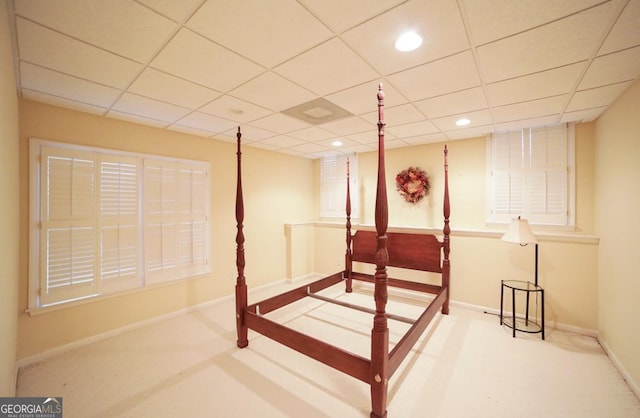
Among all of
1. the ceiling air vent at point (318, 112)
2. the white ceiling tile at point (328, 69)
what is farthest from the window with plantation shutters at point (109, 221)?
the white ceiling tile at point (328, 69)

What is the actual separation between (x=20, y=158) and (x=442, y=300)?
4706mm

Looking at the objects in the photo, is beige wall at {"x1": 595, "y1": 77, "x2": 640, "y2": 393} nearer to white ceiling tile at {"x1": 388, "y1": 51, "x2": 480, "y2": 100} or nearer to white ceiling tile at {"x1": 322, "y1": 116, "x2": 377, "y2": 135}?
white ceiling tile at {"x1": 388, "y1": 51, "x2": 480, "y2": 100}

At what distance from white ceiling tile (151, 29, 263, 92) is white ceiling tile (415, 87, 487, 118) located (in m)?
1.65

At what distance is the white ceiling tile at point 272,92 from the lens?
205cm

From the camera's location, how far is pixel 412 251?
12.6ft

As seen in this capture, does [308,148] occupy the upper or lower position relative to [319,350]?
upper

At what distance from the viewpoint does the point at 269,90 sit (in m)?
2.21

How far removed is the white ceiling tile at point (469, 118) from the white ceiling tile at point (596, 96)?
69cm

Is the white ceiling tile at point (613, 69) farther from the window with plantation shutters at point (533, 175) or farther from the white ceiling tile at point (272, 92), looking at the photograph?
the white ceiling tile at point (272, 92)

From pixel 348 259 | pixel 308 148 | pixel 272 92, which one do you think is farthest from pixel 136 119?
pixel 348 259

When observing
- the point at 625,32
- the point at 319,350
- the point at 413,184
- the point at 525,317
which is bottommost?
the point at 525,317

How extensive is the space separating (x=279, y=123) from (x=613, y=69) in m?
2.92

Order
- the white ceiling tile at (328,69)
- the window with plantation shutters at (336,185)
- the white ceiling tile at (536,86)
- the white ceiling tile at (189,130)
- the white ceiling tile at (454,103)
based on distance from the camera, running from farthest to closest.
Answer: the window with plantation shutters at (336,185), the white ceiling tile at (189,130), the white ceiling tile at (454,103), the white ceiling tile at (536,86), the white ceiling tile at (328,69)

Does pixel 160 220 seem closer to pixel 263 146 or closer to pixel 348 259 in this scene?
pixel 263 146
